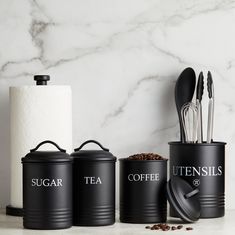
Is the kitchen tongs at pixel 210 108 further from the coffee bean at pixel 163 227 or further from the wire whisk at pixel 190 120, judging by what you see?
the coffee bean at pixel 163 227

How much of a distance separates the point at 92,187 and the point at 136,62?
16.5 inches

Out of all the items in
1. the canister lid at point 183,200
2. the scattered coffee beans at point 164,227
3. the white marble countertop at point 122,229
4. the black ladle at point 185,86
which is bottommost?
the white marble countertop at point 122,229

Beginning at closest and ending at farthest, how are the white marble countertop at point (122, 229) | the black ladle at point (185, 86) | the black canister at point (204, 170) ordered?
the white marble countertop at point (122, 229), the black canister at point (204, 170), the black ladle at point (185, 86)

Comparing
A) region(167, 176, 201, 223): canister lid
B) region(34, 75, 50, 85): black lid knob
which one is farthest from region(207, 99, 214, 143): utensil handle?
region(34, 75, 50, 85): black lid knob

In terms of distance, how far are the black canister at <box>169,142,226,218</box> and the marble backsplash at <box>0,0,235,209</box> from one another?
0.15 meters

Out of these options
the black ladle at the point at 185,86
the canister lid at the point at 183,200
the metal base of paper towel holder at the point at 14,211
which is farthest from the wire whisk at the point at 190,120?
the metal base of paper towel holder at the point at 14,211

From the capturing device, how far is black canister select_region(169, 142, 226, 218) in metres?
1.50

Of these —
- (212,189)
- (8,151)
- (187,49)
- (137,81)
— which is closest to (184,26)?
(187,49)

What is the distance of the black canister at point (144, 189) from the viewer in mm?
1407

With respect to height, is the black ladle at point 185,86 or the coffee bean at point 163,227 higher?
the black ladle at point 185,86

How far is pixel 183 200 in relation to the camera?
140cm

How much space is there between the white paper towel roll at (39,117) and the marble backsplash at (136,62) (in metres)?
0.11

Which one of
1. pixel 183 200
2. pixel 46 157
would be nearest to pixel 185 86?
pixel 183 200

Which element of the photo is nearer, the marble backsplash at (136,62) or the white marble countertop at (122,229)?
the white marble countertop at (122,229)
